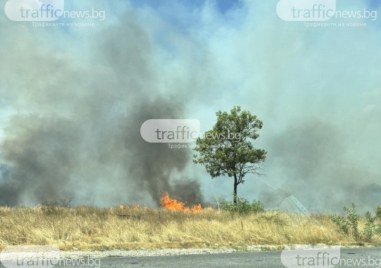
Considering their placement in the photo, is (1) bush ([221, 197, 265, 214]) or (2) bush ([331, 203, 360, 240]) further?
(1) bush ([221, 197, 265, 214])

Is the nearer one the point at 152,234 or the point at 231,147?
the point at 152,234

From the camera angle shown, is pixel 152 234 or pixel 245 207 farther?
pixel 245 207

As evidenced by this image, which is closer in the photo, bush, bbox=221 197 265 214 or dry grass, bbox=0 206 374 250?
dry grass, bbox=0 206 374 250

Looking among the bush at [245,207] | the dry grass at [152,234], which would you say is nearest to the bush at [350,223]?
the dry grass at [152,234]

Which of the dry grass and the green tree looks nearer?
the dry grass

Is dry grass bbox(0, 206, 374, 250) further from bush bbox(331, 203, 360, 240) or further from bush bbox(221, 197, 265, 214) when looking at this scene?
bush bbox(221, 197, 265, 214)

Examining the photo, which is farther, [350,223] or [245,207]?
[245,207]

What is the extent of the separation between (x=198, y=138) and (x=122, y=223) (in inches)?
1222

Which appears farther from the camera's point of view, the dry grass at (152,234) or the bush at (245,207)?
the bush at (245,207)

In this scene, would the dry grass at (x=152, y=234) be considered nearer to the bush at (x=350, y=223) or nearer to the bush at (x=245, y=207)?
the bush at (x=350, y=223)

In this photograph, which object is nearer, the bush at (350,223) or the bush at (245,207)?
the bush at (350,223)

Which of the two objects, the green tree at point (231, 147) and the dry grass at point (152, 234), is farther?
the green tree at point (231, 147)

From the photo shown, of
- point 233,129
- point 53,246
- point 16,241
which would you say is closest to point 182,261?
point 53,246

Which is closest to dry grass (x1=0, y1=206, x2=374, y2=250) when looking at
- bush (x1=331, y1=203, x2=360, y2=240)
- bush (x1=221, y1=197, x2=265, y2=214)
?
bush (x1=331, y1=203, x2=360, y2=240)
